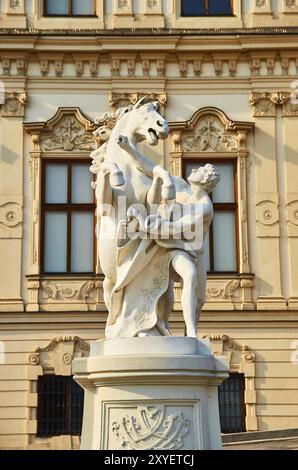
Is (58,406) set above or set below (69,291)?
below

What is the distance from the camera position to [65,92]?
653 inches

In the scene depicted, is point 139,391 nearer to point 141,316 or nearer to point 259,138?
point 141,316

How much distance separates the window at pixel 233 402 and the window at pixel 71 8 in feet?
24.7

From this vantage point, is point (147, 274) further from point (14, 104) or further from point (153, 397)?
point (14, 104)

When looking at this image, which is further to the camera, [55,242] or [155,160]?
[155,160]

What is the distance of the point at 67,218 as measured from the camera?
640 inches

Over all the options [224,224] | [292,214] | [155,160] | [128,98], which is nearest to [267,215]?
[292,214]

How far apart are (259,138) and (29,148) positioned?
4.36 m

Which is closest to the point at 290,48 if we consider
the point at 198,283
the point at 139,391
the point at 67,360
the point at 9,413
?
the point at 67,360

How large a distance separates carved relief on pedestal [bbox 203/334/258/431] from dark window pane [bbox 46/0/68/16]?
690cm

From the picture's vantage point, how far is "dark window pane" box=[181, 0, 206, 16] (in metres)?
17.0

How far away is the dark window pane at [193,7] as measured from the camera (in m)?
17.0

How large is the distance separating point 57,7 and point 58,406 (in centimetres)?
767

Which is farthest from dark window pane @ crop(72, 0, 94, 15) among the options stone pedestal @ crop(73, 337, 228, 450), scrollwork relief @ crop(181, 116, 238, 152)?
stone pedestal @ crop(73, 337, 228, 450)
